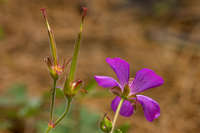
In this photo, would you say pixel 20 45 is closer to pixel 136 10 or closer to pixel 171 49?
pixel 171 49

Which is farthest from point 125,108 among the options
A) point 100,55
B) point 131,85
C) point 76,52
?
point 100,55

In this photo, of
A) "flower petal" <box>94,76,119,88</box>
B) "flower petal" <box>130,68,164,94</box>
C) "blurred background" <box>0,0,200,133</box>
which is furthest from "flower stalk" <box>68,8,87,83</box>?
"blurred background" <box>0,0,200,133</box>

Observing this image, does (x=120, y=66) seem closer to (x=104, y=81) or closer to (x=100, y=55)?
(x=104, y=81)

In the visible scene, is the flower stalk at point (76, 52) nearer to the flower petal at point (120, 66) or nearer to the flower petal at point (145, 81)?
the flower petal at point (120, 66)

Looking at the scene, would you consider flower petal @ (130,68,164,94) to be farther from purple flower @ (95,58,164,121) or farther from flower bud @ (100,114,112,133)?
flower bud @ (100,114,112,133)

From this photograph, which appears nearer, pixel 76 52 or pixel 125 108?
pixel 76 52

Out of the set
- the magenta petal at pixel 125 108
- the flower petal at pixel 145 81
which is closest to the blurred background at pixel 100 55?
the magenta petal at pixel 125 108
